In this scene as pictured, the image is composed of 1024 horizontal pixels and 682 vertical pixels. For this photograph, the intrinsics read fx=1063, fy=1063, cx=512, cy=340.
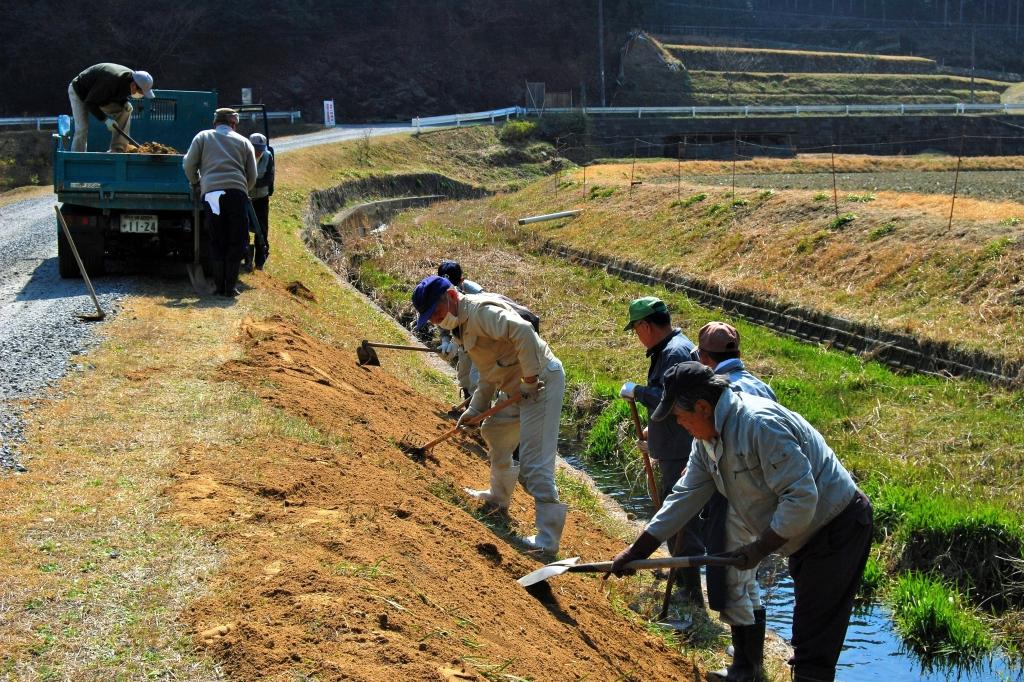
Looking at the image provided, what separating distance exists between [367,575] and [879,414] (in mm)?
7457

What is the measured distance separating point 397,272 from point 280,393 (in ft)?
36.9

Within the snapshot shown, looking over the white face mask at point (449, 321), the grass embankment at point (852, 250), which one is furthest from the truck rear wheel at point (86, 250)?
the grass embankment at point (852, 250)

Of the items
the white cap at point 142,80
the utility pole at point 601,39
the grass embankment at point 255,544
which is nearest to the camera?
the grass embankment at point 255,544

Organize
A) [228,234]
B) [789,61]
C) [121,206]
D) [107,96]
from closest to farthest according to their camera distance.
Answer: [228,234]
[121,206]
[107,96]
[789,61]

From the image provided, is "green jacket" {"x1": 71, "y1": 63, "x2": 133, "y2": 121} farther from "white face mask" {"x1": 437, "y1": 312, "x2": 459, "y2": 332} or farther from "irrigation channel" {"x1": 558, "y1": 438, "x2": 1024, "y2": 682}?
"irrigation channel" {"x1": 558, "y1": 438, "x2": 1024, "y2": 682}

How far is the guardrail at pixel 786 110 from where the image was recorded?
158 ft

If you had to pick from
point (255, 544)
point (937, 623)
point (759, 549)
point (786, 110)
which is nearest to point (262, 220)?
point (255, 544)

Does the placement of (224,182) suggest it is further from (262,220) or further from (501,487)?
(501,487)

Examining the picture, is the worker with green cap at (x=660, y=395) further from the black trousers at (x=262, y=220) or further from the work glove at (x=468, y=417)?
the black trousers at (x=262, y=220)

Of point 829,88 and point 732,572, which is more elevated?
point 829,88

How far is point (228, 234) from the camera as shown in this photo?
39.0 ft

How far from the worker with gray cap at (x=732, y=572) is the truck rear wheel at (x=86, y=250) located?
8924mm

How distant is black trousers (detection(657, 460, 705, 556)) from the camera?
22.9ft

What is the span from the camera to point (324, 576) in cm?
509
